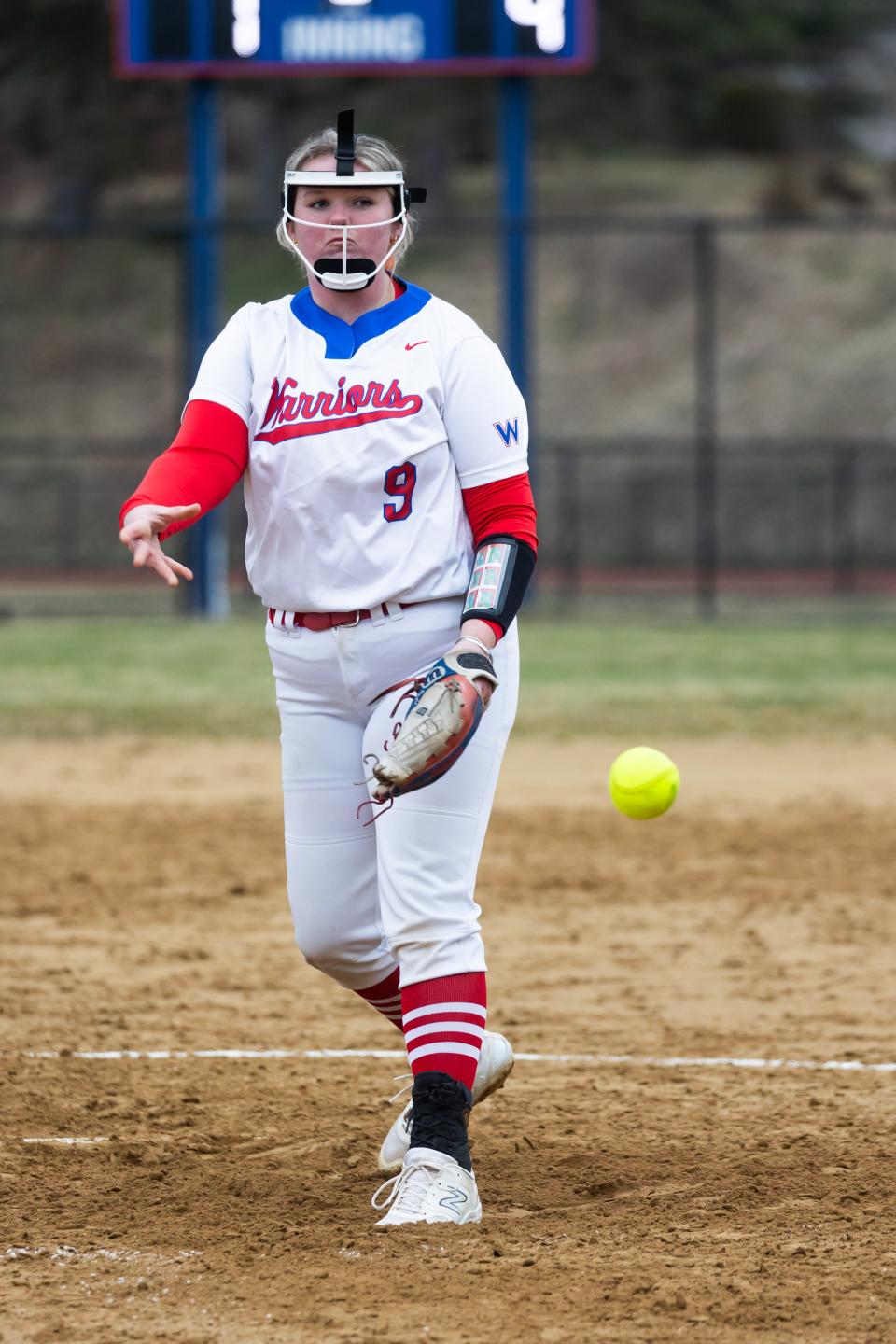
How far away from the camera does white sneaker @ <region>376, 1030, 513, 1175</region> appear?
3928 mm

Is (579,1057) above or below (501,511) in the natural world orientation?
below

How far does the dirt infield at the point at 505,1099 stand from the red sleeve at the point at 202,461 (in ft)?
4.55

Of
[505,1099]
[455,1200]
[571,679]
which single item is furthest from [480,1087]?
[571,679]

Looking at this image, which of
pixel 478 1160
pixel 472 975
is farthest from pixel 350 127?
pixel 478 1160

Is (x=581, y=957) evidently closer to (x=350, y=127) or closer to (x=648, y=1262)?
(x=648, y=1262)

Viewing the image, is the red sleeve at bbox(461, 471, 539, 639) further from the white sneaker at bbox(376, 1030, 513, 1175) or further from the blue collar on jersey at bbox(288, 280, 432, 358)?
the white sneaker at bbox(376, 1030, 513, 1175)

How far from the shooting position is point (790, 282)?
35.8 m

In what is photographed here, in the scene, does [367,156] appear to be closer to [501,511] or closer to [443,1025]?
[501,511]

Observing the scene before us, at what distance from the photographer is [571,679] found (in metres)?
12.9

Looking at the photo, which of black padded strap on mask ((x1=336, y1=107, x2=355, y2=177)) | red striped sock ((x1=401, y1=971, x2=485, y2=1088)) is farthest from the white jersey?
red striped sock ((x1=401, y1=971, x2=485, y2=1088))

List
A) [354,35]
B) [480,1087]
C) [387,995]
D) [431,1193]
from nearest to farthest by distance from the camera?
[431,1193] → [480,1087] → [387,995] → [354,35]

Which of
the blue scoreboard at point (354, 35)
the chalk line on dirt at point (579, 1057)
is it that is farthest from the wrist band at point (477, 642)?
the blue scoreboard at point (354, 35)

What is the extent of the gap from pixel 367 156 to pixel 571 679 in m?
9.26

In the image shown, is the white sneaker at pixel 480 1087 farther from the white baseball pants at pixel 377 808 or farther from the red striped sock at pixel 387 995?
the white baseball pants at pixel 377 808
